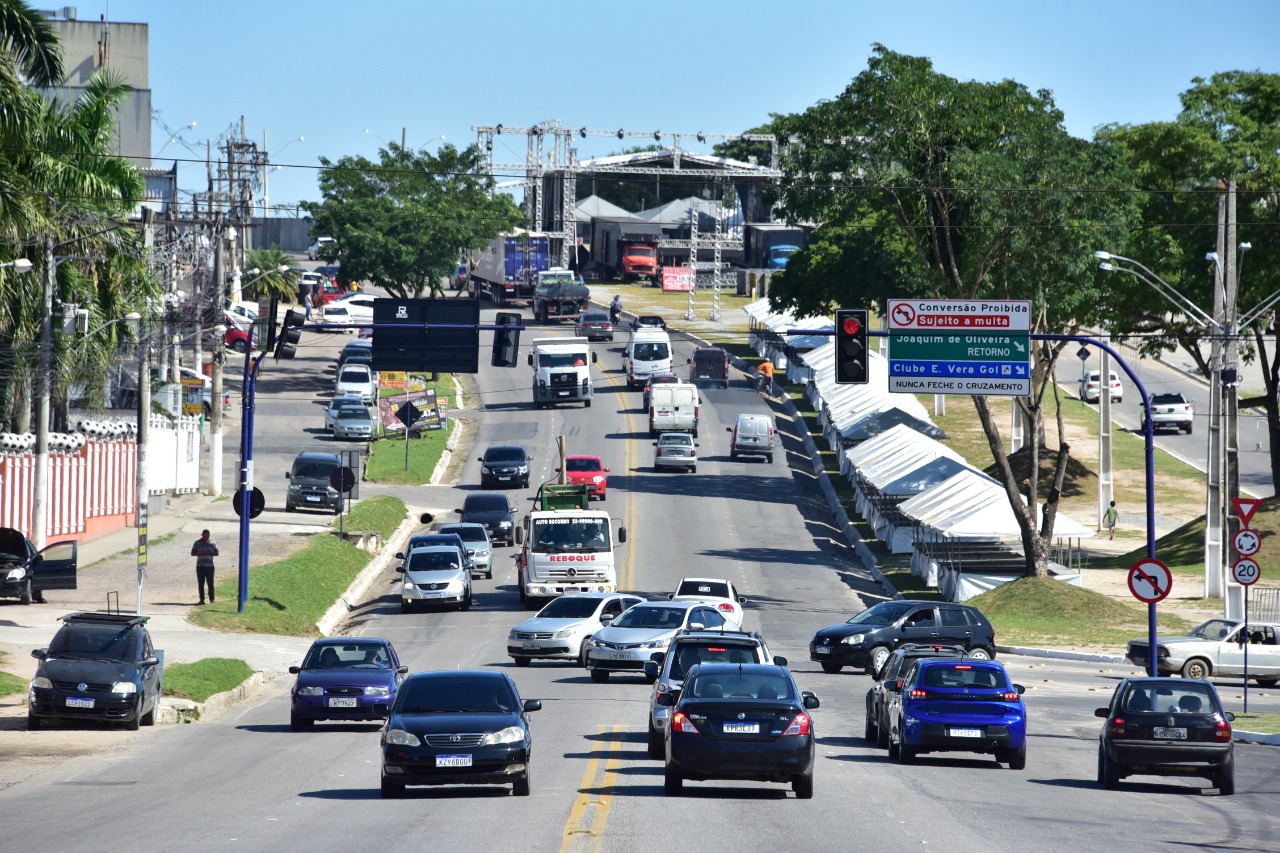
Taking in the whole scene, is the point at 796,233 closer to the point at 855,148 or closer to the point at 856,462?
the point at 856,462

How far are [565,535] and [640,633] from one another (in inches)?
431

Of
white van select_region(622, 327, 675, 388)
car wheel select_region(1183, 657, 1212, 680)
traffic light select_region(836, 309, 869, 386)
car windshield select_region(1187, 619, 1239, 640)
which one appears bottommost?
car wheel select_region(1183, 657, 1212, 680)

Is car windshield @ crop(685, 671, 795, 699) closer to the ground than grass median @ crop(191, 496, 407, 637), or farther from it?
farther from it

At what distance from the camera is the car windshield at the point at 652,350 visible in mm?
86688

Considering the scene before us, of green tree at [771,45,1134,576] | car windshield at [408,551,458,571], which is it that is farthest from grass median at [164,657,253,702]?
green tree at [771,45,1134,576]

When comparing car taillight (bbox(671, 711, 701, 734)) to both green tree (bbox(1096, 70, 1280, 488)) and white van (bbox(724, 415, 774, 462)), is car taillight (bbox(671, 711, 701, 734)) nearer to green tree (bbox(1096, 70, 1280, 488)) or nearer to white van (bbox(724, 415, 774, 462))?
green tree (bbox(1096, 70, 1280, 488))

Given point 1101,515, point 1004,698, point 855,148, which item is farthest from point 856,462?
point 1004,698

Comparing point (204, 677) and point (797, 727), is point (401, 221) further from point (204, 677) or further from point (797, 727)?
point (797, 727)

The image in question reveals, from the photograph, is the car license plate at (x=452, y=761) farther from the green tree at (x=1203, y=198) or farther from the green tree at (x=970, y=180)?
the green tree at (x=1203, y=198)

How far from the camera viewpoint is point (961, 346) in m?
38.1

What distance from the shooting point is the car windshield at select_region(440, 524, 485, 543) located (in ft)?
157

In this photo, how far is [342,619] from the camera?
41562 mm

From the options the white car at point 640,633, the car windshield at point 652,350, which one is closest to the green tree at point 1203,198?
the white car at point 640,633

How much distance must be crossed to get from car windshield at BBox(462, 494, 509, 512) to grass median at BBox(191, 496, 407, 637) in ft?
10.3
